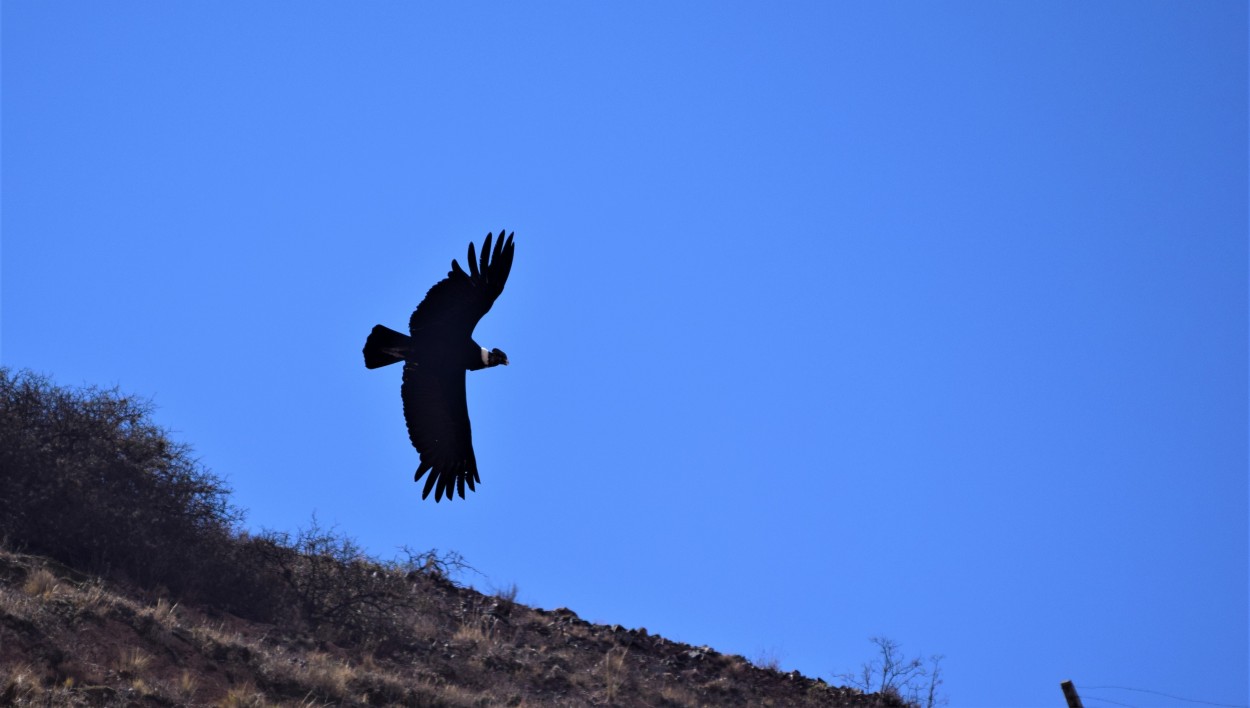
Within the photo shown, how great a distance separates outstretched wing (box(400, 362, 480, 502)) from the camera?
1625 centimetres

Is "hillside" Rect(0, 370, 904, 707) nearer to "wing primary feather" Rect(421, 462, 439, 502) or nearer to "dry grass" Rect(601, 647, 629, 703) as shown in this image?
"dry grass" Rect(601, 647, 629, 703)

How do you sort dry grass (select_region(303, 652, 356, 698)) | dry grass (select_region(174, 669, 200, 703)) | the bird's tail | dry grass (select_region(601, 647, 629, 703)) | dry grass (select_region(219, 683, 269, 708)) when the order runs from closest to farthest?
the bird's tail → dry grass (select_region(174, 669, 200, 703)) → dry grass (select_region(219, 683, 269, 708)) → dry grass (select_region(303, 652, 356, 698)) → dry grass (select_region(601, 647, 629, 703))

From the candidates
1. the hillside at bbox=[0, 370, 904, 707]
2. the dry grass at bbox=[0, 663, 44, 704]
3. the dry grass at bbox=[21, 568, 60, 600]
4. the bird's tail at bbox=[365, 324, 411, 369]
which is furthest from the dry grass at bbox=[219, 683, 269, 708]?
the bird's tail at bbox=[365, 324, 411, 369]

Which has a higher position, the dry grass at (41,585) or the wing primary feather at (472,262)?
the wing primary feather at (472,262)

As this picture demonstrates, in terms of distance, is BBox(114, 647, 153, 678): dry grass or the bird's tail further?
BBox(114, 647, 153, 678): dry grass

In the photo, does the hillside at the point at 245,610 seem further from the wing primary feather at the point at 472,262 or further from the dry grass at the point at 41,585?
the wing primary feather at the point at 472,262

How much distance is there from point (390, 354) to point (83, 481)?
688 cm

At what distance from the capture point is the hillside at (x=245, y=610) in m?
17.6

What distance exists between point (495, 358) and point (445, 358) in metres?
0.53

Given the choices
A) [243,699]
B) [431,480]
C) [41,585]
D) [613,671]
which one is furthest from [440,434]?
[613,671]

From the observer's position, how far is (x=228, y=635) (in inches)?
730

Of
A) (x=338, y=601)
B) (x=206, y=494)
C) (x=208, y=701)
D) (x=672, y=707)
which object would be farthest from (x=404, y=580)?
(x=208, y=701)

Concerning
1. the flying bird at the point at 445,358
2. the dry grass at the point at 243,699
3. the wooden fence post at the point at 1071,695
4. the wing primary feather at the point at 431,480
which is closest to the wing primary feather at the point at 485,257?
the flying bird at the point at 445,358

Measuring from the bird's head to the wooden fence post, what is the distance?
705cm
